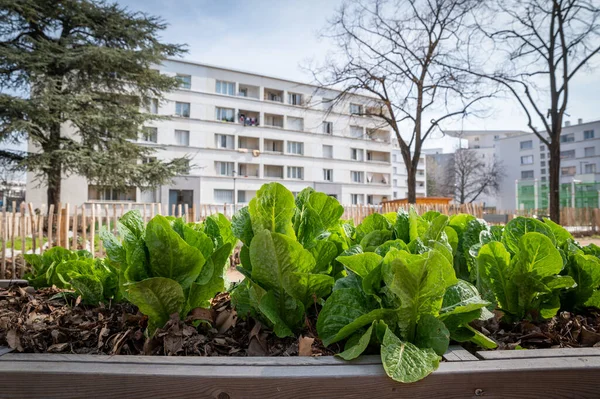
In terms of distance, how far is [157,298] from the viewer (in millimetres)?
1305

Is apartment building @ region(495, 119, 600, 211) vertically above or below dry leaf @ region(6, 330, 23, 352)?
above

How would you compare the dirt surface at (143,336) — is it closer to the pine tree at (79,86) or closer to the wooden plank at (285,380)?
the wooden plank at (285,380)

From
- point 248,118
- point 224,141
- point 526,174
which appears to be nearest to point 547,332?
point 224,141

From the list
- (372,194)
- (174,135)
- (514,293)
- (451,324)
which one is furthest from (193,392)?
(372,194)

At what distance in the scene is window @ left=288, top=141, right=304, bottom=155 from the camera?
148ft

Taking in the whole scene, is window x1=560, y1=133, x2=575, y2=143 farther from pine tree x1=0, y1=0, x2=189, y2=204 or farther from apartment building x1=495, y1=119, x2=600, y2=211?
pine tree x1=0, y1=0, x2=189, y2=204

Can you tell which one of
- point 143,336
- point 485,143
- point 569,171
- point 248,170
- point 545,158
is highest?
point 485,143

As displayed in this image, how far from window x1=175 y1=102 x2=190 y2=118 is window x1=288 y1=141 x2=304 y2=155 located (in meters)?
12.2

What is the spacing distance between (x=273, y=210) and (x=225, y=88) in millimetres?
43948

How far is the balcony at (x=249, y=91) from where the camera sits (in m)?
43.8

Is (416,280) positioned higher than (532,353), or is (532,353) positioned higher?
(416,280)

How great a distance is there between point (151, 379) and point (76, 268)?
3.95 ft

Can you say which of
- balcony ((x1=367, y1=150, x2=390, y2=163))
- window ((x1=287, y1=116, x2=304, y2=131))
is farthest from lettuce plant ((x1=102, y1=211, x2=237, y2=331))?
balcony ((x1=367, y1=150, x2=390, y2=163))

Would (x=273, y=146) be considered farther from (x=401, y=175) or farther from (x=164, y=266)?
(x=164, y=266)
